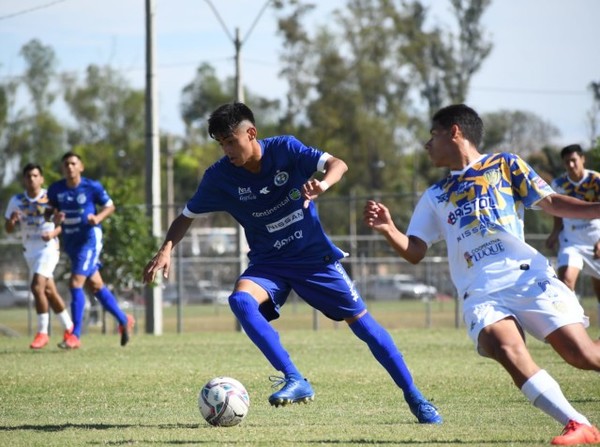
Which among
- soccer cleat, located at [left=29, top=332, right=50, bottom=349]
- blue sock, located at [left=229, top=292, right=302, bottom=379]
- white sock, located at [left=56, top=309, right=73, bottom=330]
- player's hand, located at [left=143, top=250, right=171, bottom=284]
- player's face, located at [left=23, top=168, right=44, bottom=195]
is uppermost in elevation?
player's face, located at [left=23, top=168, right=44, bottom=195]

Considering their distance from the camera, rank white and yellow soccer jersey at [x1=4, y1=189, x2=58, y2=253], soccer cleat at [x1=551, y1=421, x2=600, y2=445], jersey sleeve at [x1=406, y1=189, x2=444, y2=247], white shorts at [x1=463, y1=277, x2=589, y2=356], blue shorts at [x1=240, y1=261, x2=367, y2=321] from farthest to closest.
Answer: white and yellow soccer jersey at [x1=4, y1=189, x2=58, y2=253], blue shorts at [x1=240, y1=261, x2=367, y2=321], jersey sleeve at [x1=406, y1=189, x2=444, y2=247], white shorts at [x1=463, y1=277, x2=589, y2=356], soccer cleat at [x1=551, y1=421, x2=600, y2=445]

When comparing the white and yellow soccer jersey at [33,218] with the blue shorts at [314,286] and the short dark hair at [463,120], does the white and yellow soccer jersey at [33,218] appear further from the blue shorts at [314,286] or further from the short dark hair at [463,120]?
the short dark hair at [463,120]

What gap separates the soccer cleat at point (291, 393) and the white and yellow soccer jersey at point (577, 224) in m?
7.14

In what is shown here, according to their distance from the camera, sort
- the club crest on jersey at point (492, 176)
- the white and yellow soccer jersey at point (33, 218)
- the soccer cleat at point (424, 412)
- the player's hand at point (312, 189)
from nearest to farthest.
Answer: the club crest on jersey at point (492, 176), the player's hand at point (312, 189), the soccer cleat at point (424, 412), the white and yellow soccer jersey at point (33, 218)

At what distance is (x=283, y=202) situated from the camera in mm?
8281

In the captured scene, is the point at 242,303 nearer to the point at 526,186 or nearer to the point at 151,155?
the point at 526,186

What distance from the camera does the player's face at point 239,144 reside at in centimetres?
804

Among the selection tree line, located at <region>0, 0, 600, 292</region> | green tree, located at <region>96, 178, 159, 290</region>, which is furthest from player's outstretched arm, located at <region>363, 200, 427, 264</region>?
tree line, located at <region>0, 0, 600, 292</region>

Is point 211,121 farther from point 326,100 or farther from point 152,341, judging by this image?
point 326,100

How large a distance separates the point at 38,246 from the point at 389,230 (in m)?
10.2

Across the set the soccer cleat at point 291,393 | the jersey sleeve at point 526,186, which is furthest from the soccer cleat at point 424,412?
the jersey sleeve at point 526,186

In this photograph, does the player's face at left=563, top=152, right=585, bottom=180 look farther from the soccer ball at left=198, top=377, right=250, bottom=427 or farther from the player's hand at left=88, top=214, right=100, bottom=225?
the soccer ball at left=198, top=377, right=250, bottom=427

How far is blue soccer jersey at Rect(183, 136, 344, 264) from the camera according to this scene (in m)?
8.26

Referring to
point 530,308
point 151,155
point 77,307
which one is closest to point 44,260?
point 77,307
